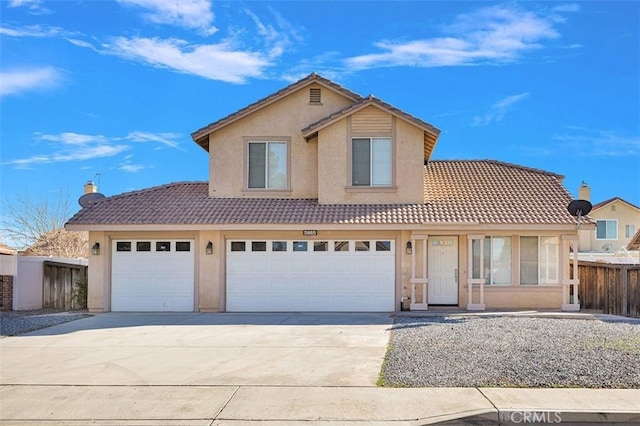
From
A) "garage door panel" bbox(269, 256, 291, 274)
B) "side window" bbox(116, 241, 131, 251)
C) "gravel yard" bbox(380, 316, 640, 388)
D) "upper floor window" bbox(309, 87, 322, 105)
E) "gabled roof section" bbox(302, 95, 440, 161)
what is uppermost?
"upper floor window" bbox(309, 87, 322, 105)

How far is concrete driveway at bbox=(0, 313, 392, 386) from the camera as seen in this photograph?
30.1 feet

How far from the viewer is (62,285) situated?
21.3 metres

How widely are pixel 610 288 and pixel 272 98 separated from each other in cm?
1172

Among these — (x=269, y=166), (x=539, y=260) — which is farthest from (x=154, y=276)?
(x=539, y=260)

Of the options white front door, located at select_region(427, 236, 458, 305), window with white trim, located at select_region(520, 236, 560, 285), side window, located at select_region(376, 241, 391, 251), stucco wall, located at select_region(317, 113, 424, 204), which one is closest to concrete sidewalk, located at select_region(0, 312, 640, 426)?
side window, located at select_region(376, 241, 391, 251)

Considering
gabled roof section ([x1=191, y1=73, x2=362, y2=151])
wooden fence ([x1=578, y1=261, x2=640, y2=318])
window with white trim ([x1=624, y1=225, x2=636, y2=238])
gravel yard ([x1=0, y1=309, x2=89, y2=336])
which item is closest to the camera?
gravel yard ([x1=0, y1=309, x2=89, y2=336])

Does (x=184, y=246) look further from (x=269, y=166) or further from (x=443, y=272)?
(x=443, y=272)

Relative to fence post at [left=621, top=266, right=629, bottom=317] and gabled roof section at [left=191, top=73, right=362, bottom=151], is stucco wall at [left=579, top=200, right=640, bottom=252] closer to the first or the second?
fence post at [left=621, top=266, right=629, bottom=317]

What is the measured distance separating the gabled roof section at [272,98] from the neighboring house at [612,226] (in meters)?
28.6

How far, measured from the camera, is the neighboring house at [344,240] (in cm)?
1755

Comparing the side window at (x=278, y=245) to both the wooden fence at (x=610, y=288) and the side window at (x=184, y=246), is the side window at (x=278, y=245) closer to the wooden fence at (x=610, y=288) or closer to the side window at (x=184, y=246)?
the side window at (x=184, y=246)

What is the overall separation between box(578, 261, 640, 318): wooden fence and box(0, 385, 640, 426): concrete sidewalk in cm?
1008

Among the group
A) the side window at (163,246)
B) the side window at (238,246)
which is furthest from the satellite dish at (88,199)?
the side window at (238,246)

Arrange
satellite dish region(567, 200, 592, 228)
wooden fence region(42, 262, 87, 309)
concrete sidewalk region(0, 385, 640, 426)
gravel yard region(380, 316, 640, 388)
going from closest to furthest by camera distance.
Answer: concrete sidewalk region(0, 385, 640, 426), gravel yard region(380, 316, 640, 388), satellite dish region(567, 200, 592, 228), wooden fence region(42, 262, 87, 309)
